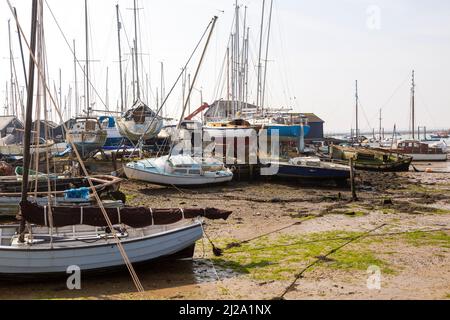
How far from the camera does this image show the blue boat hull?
3038 centimetres

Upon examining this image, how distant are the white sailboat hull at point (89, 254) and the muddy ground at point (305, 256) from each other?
1.49ft

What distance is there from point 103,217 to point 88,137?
2485 cm

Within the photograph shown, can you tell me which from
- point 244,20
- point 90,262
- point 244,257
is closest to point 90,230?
point 90,262

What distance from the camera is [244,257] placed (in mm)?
14117

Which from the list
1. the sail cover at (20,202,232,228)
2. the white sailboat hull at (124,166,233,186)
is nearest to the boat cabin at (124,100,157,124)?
the white sailboat hull at (124,166,233,186)

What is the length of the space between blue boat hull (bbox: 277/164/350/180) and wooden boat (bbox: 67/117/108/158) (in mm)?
14665

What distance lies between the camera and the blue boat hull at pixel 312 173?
30375 mm

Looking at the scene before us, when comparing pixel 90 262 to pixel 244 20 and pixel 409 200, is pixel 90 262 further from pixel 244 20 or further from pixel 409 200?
pixel 244 20

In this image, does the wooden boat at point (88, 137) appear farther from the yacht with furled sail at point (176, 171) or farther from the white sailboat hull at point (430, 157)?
the white sailboat hull at point (430, 157)

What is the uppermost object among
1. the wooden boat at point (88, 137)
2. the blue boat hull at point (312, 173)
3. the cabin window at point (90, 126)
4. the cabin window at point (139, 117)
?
the cabin window at point (139, 117)

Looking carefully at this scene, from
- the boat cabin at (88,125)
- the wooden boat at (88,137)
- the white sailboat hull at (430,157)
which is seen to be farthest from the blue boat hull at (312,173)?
the white sailboat hull at (430,157)

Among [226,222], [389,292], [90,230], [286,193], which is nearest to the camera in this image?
[389,292]

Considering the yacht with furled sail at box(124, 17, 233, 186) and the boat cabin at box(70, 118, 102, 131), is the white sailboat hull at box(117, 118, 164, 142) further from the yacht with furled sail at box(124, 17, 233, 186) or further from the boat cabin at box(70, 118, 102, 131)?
the yacht with furled sail at box(124, 17, 233, 186)
